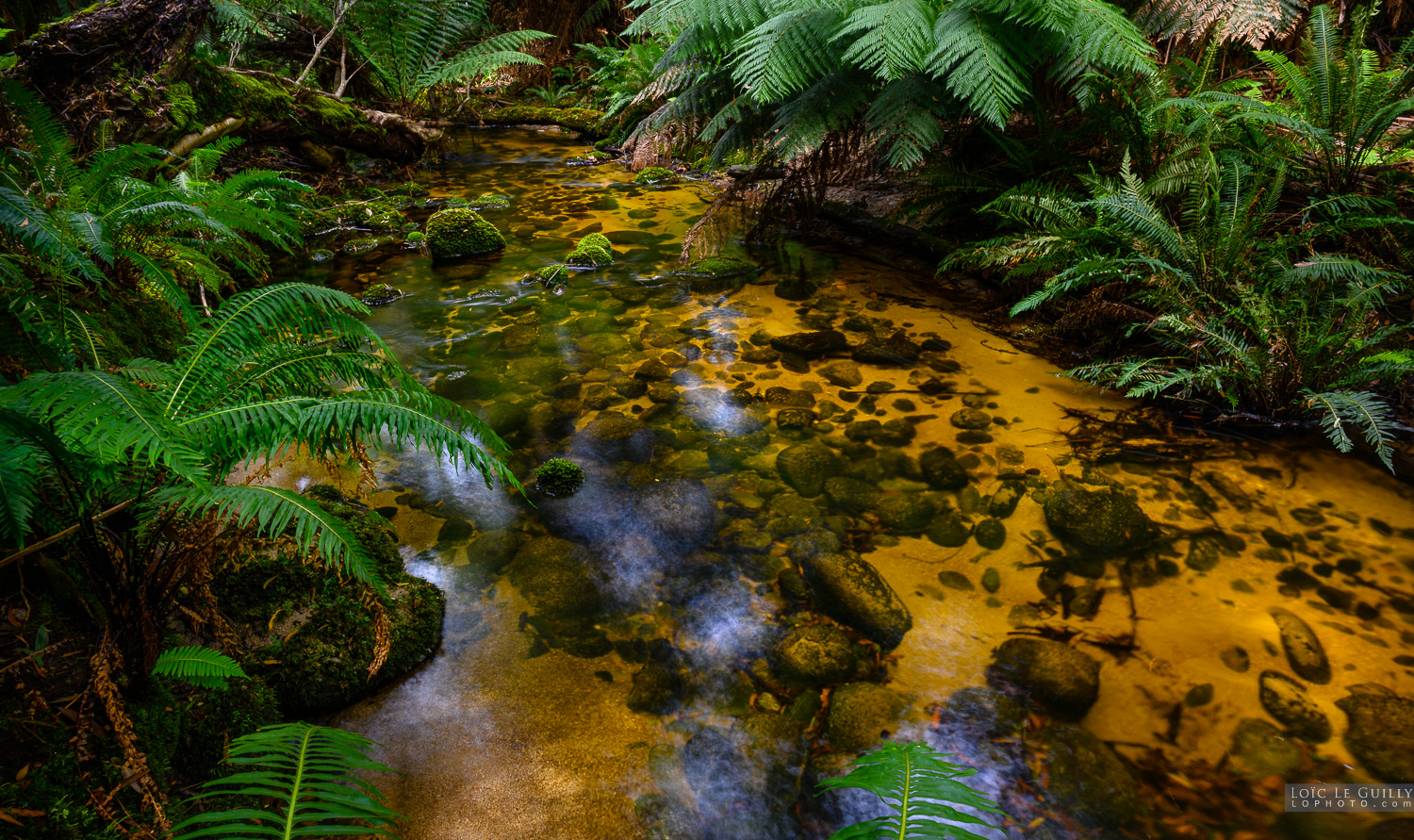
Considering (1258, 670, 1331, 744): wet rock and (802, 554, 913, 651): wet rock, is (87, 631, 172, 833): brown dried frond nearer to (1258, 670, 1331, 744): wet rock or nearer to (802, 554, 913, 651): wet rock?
(802, 554, 913, 651): wet rock

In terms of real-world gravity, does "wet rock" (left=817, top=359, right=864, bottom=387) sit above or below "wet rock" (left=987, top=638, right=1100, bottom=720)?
above

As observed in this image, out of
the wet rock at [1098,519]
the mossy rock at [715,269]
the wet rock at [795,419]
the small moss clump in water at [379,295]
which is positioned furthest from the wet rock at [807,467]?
the small moss clump in water at [379,295]

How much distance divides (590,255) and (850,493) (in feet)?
11.3

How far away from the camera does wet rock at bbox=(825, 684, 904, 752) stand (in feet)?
5.80

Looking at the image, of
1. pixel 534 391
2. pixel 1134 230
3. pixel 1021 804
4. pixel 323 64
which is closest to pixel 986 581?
pixel 1021 804

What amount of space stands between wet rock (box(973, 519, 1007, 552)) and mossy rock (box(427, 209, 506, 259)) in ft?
15.4

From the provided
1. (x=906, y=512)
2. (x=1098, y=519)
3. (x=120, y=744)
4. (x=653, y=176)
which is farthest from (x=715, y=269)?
(x=120, y=744)

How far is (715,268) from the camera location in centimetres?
505

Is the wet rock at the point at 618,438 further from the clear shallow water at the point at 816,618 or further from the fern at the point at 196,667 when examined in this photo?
the fern at the point at 196,667

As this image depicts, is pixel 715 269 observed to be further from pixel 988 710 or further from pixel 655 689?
pixel 988 710

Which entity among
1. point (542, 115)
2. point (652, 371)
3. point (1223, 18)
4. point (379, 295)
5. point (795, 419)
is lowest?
point (379, 295)

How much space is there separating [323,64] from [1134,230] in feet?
30.1

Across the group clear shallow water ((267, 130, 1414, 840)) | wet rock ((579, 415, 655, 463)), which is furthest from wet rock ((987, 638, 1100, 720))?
Answer: wet rock ((579, 415, 655, 463))

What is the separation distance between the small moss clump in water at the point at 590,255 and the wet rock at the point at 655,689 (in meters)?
3.88
